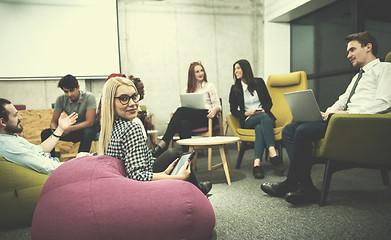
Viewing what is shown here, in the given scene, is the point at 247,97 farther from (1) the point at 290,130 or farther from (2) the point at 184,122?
(1) the point at 290,130

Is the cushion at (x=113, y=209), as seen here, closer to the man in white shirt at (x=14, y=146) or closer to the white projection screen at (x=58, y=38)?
the man in white shirt at (x=14, y=146)

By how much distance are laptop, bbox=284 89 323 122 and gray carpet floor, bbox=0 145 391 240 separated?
2.01ft

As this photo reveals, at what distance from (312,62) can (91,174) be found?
4.65m

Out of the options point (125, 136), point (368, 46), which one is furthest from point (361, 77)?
point (125, 136)

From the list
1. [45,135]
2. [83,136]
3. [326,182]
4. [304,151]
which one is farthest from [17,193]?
[326,182]

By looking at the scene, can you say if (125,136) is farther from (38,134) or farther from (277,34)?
(277,34)

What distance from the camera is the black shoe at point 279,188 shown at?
191 cm

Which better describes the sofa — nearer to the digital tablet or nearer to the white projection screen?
the digital tablet

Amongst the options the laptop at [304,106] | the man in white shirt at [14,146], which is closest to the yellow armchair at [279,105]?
the laptop at [304,106]

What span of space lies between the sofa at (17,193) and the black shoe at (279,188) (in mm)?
1548

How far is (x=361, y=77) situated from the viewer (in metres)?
2.12

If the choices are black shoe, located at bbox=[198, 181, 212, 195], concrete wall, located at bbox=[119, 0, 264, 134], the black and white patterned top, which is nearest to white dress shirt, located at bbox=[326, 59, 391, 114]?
black shoe, located at bbox=[198, 181, 212, 195]

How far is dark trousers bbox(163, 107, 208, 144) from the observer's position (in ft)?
9.77

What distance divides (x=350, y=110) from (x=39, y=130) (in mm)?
3621
